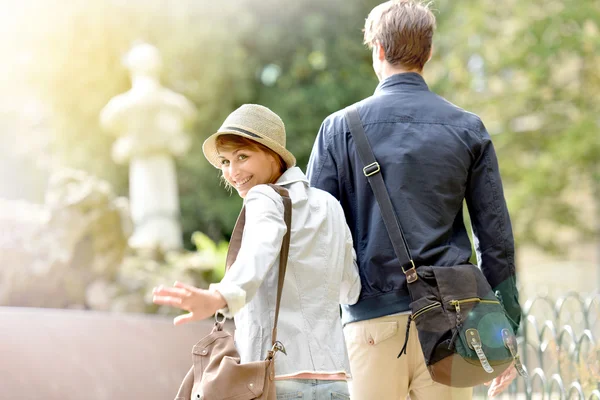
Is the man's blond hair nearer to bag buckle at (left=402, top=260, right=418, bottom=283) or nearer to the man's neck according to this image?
the man's neck

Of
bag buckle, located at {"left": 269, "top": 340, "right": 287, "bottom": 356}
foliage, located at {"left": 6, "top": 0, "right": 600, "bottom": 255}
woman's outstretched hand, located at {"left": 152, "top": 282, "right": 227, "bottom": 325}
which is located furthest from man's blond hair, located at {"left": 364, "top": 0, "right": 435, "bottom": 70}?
foliage, located at {"left": 6, "top": 0, "right": 600, "bottom": 255}

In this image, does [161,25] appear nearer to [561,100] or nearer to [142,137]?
[142,137]

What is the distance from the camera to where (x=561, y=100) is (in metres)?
13.7

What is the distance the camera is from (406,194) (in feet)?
8.78

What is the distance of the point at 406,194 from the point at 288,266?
54cm

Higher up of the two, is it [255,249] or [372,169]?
[372,169]

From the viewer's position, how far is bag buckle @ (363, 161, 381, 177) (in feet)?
8.77

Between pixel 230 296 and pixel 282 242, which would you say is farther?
pixel 282 242

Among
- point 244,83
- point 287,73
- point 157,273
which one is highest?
point 287,73

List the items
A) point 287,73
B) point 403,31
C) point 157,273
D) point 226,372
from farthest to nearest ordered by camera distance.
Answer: point 287,73 → point 157,273 → point 403,31 → point 226,372

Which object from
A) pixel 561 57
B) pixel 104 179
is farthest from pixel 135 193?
pixel 561 57

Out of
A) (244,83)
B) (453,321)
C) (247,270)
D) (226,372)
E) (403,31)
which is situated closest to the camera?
(247,270)

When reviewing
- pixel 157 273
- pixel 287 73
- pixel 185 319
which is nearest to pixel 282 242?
pixel 185 319

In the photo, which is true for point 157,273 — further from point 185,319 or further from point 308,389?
point 185,319
